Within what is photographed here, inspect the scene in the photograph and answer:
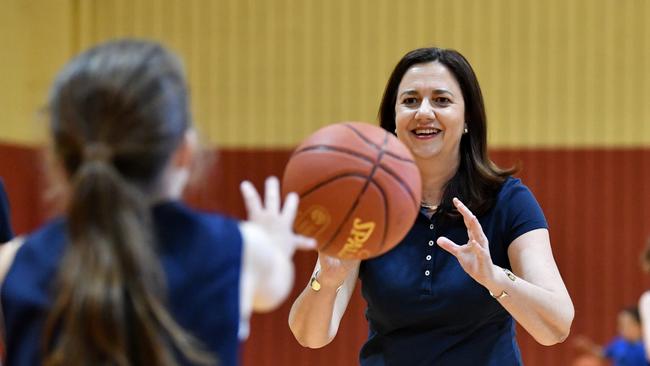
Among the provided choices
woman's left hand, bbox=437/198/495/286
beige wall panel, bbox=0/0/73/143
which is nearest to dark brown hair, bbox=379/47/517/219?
woman's left hand, bbox=437/198/495/286

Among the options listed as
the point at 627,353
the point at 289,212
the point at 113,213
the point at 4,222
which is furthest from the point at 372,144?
the point at 627,353

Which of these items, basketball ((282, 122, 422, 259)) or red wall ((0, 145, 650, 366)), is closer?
basketball ((282, 122, 422, 259))

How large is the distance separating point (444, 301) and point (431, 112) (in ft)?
2.00

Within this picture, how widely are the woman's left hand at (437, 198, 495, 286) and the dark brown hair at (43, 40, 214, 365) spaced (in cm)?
109

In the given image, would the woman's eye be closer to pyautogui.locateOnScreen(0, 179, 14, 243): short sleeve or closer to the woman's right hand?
the woman's right hand

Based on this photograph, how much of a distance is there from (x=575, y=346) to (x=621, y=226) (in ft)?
3.19

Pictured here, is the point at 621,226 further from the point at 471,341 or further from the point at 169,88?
the point at 169,88

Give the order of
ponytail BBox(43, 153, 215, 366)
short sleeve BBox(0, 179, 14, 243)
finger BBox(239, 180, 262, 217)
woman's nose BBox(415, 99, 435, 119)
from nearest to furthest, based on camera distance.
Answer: ponytail BBox(43, 153, 215, 366) → finger BBox(239, 180, 262, 217) → short sleeve BBox(0, 179, 14, 243) → woman's nose BBox(415, 99, 435, 119)

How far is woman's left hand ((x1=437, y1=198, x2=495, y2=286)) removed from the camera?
2.52 m

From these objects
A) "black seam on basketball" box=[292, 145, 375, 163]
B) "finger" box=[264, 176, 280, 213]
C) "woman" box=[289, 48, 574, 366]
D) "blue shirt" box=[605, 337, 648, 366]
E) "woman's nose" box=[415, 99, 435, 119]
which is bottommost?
"blue shirt" box=[605, 337, 648, 366]

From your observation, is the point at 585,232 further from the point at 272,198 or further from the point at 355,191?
the point at 272,198

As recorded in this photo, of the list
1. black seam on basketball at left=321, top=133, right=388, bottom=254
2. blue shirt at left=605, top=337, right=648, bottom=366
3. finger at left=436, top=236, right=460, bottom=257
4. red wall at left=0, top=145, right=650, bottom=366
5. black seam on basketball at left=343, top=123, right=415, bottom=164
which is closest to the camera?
black seam on basketball at left=321, top=133, right=388, bottom=254

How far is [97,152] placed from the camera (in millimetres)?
1567

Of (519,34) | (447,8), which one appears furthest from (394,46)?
(519,34)
